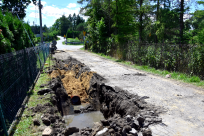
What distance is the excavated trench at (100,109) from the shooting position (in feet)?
13.2

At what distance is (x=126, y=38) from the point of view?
57.0ft

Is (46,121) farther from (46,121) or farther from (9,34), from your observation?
(9,34)

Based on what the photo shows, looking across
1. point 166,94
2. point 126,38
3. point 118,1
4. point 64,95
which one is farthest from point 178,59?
point 118,1

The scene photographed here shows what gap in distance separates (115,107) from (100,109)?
1.64 meters

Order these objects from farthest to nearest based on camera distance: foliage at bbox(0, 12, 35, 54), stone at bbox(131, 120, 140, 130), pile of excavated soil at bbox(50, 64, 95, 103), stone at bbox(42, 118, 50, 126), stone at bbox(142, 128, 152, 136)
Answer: pile of excavated soil at bbox(50, 64, 95, 103), foliage at bbox(0, 12, 35, 54), stone at bbox(42, 118, 50, 126), stone at bbox(131, 120, 140, 130), stone at bbox(142, 128, 152, 136)

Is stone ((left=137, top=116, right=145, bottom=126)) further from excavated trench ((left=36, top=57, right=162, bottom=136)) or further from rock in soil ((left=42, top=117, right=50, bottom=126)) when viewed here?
rock in soil ((left=42, top=117, right=50, bottom=126))

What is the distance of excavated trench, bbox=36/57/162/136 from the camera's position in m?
4.01

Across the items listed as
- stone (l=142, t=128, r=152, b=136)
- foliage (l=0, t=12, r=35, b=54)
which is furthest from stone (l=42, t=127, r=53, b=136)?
foliage (l=0, t=12, r=35, b=54)

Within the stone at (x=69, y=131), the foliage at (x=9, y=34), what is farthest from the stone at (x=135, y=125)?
the foliage at (x=9, y=34)

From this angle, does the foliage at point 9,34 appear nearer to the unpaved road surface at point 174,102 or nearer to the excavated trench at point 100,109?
the excavated trench at point 100,109

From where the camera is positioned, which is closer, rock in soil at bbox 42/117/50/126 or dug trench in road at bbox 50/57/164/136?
dug trench in road at bbox 50/57/164/136

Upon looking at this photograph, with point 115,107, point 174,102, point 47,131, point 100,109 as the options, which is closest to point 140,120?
point 174,102

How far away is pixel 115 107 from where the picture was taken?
6.14 m

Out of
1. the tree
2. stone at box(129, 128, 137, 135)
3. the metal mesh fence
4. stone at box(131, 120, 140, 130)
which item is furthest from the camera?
the tree
